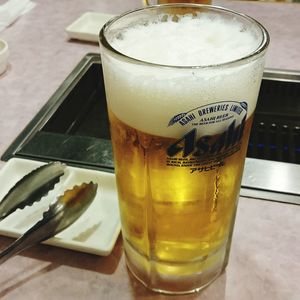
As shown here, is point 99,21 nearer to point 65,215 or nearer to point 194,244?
point 65,215

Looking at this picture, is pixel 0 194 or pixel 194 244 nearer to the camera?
pixel 194 244

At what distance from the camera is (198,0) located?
984 mm

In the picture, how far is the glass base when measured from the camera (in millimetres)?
532

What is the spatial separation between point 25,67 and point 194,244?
2.72ft

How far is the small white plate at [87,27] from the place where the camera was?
127 cm

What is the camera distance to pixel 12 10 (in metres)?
1.43

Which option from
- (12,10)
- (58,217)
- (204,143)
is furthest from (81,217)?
(12,10)

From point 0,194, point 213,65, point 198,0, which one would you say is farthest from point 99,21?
point 213,65

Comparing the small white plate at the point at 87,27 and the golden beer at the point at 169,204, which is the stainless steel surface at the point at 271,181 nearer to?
the golden beer at the point at 169,204

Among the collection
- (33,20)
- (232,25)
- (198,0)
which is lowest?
(33,20)

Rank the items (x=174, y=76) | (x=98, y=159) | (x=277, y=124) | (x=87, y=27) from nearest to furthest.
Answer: (x=174, y=76) → (x=98, y=159) → (x=277, y=124) → (x=87, y=27)

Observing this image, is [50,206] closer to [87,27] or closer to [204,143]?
[204,143]

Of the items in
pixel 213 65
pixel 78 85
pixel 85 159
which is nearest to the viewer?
pixel 213 65

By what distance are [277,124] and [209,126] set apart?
795mm
